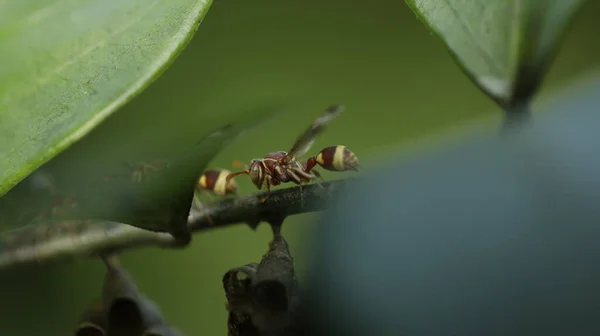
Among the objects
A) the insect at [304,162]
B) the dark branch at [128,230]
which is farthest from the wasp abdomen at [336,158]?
the dark branch at [128,230]

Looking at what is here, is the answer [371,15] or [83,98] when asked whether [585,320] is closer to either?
[83,98]

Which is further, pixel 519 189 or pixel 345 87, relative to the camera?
pixel 345 87

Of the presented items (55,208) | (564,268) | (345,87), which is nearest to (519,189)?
(564,268)

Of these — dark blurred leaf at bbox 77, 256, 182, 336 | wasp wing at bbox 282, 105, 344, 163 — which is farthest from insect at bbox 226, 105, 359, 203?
dark blurred leaf at bbox 77, 256, 182, 336

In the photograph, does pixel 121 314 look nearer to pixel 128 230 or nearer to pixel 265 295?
pixel 128 230

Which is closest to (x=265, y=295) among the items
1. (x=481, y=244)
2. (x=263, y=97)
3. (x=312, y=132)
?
(x=481, y=244)

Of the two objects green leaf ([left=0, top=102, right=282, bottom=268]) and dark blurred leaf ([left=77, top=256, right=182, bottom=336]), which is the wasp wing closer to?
green leaf ([left=0, top=102, right=282, bottom=268])
